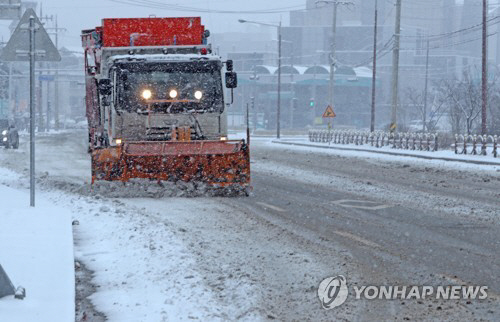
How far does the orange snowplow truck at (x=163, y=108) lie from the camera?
15352 millimetres

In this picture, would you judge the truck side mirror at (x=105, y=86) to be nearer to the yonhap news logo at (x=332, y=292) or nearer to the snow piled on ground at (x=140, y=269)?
the snow piled on ground at (x=140, y=269)

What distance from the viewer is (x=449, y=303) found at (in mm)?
6355

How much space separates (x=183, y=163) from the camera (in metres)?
15.5


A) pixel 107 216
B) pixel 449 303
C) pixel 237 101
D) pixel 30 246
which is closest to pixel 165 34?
pixel 107 216

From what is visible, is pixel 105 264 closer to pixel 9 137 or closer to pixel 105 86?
pixel 105 86

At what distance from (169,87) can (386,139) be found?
103 ft

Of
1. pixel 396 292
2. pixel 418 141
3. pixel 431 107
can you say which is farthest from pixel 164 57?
pixel 431 107

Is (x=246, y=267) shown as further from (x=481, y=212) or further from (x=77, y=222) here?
(x=481, y=212)

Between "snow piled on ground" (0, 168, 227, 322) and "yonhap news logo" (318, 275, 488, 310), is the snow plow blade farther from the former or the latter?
"yonhap news logo" (318, 275, 488, 310)

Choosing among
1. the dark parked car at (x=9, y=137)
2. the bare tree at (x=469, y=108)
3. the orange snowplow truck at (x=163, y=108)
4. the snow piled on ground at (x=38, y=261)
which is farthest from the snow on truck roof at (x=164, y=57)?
the bare tree at (x=469, y=108)

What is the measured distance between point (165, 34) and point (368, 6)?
14563cm

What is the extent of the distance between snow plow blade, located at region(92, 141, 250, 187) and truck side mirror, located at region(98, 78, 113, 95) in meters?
1.11

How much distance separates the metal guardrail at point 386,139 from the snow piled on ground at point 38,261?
28055 millimetres

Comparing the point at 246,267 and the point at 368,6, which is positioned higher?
the point at 368,6
